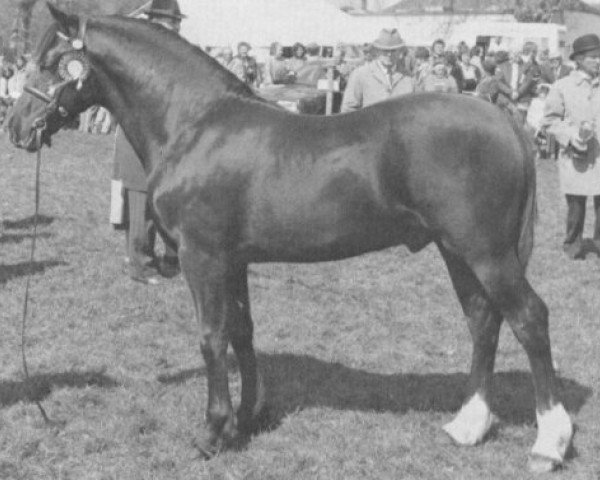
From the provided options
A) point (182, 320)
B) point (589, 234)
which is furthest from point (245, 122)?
point (589, 234)

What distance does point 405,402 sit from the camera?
5887mm

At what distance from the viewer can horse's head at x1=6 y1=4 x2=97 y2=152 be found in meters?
4.91

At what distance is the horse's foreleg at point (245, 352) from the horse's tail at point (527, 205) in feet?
4.92

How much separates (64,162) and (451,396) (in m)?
13.1

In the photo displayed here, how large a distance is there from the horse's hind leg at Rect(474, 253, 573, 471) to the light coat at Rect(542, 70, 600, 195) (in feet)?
19.0

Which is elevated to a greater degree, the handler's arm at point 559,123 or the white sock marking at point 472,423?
the handler's arm at point 559,123

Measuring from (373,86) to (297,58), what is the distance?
53.4ft

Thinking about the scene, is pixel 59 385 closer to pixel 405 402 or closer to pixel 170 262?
pixel 405 402

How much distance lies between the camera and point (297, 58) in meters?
26.7

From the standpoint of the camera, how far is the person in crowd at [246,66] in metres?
23.0

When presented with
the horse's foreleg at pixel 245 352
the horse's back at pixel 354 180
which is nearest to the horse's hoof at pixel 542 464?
the horse's back at pixel 354 180

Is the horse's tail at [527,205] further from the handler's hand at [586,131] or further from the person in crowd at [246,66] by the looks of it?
the person in crowd at [246,66]

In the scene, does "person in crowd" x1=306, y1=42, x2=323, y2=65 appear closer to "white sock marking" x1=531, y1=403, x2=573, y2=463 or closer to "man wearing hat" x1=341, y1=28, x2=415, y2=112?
"man wearing hat" x1=341, y1=28, x2=415, y2=112

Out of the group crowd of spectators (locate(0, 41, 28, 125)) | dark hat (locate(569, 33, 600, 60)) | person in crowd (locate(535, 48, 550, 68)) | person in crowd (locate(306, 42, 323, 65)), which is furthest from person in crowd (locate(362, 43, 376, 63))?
crowd of spectators (locate(0, 41, 28, 125))
